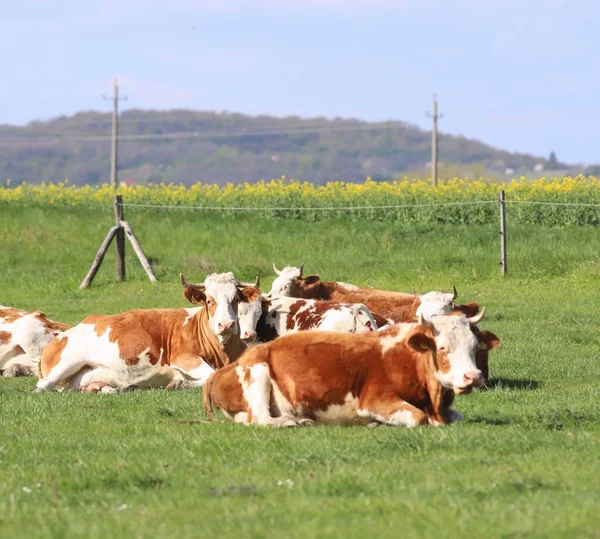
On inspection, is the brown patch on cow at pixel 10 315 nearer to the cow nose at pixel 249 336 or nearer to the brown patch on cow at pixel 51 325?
the brown patch on cow at pixel 51 325

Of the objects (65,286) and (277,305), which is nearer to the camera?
(277,305)

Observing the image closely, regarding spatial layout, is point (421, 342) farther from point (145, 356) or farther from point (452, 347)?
point (145, 356)

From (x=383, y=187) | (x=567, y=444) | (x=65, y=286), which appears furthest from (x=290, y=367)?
(x=383, y=187)

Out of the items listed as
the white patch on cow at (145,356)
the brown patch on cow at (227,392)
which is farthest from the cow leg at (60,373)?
the brown patch on cow at (227,392)

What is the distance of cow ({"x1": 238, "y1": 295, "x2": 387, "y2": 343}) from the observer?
41.8 feet

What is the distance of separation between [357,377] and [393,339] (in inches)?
18.2

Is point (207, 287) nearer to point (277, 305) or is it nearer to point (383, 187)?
point (277, 305)

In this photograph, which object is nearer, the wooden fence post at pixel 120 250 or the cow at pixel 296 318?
the cow at pixel 296 318

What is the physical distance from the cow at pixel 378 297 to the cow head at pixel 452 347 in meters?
2.60

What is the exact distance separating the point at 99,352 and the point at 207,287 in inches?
54.7

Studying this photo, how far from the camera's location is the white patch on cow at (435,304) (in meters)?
12.1

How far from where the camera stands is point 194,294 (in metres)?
12.6

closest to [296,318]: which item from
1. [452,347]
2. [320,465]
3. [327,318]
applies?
[327,318]

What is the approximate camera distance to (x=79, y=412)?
34.4 feet
